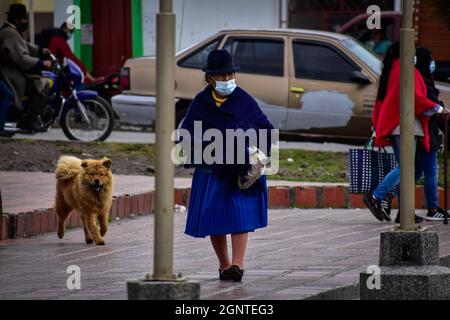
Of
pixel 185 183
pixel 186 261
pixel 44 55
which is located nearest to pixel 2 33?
pixel 44 55

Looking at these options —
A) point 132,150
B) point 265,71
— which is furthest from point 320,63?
point 132,150

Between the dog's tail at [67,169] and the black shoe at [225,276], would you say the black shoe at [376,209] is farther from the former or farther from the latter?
the black shoe at [225,276]

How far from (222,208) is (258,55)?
10.4 m

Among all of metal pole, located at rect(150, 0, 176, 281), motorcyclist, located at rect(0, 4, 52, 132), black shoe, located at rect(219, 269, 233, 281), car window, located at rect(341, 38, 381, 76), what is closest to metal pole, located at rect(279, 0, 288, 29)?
car window, located at rect(341, 38, 381, 76)

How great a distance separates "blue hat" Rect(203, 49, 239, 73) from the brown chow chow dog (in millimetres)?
2340

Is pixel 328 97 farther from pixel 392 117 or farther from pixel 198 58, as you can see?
pixel 392 117

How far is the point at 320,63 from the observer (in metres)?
19.1

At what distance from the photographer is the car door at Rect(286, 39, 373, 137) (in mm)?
18759

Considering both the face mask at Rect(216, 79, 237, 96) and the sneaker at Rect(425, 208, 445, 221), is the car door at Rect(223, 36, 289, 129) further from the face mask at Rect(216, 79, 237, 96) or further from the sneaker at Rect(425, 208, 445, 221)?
the face mask at Rect(216, 79, 237, 96)

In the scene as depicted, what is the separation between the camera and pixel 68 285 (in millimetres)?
9023

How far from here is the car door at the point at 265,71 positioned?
1895 centimetres

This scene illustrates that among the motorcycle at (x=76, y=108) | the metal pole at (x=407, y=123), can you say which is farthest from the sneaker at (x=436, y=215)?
the motorcycle at (x=76, y=108)

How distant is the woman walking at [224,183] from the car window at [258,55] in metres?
9.92

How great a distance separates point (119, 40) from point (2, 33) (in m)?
11.8
